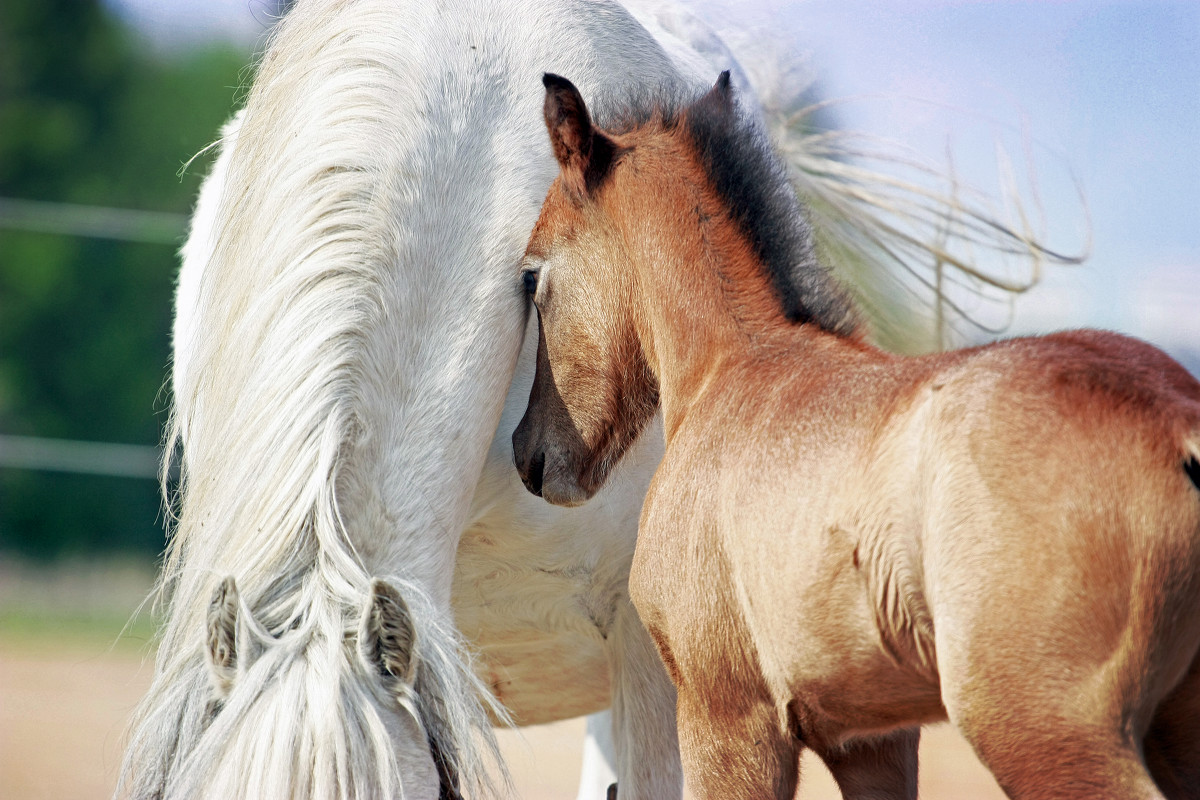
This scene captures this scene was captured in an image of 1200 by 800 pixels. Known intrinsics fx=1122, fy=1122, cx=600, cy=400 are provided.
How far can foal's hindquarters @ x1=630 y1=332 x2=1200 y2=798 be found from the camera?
1327 mm

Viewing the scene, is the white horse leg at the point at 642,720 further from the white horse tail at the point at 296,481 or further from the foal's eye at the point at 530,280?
the foal's eye at the point at 530,280

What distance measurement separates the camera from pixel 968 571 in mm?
1386

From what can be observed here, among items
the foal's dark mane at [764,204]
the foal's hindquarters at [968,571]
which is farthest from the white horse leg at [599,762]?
the foal's dark mane at [764,204]

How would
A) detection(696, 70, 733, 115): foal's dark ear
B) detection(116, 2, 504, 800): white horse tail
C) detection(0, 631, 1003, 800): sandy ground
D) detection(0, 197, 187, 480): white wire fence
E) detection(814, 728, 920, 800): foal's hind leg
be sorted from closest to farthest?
detection(116, 2, 504, 800): white horse tail, detection(814, 728, 920, 800): foal's hind leg, detection(696, 70, 733, 115): foal's dark ear, detection(0, 631, 1003, 800): sandy ground, detection(0, 197, 187, 480): white wire fence

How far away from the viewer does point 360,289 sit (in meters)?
2.09

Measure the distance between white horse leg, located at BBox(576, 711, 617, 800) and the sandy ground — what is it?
1.31 feet

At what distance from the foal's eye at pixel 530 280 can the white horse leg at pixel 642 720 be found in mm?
770

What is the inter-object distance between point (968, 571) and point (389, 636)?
2.80 ft

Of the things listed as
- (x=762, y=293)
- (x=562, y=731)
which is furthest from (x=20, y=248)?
(x=762, y=293)

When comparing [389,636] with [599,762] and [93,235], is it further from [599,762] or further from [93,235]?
[93,235]

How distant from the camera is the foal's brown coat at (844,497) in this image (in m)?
1.34

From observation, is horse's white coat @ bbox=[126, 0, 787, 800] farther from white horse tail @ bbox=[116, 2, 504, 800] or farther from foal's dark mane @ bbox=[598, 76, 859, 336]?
foal's dark mane @ bbox=[598, 76, 859, 336]

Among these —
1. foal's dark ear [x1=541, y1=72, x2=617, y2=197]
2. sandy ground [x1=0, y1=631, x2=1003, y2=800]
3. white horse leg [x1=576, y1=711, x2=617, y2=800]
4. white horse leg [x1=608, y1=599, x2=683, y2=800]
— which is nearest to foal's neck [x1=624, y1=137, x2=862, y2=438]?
foal's dark ear [x1=541, y1=72, x2=617, y2=197]

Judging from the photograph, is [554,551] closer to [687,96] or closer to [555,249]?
[555,249]
